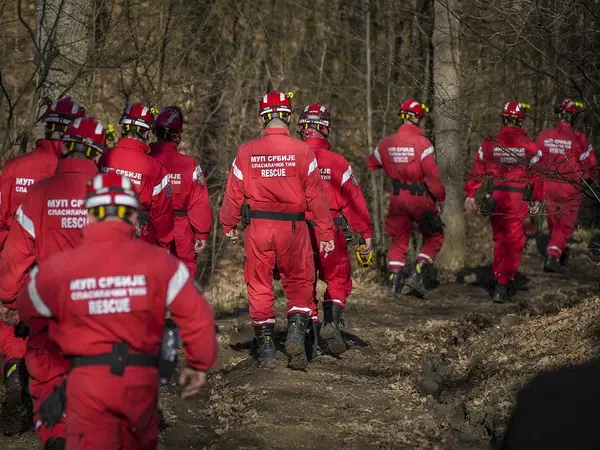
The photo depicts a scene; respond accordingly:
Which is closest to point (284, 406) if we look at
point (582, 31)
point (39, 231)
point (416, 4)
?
point (39, 231)

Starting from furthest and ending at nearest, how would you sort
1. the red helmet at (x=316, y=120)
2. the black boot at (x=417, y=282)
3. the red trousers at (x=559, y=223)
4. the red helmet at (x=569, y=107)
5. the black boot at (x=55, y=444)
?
the red trousers at (x=559, y=223)
the black boot at (x=417, y=282)
the red helmet at (x=569, y=107)
the red helmet at (x=316, y=120)
the black boot at (x=55, y=444)

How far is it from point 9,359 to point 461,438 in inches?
134

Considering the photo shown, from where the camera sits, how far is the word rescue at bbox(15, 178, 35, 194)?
754 centimetres

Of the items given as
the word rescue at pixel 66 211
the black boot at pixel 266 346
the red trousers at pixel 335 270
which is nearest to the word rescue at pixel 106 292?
the word rescue at pixel 66 211

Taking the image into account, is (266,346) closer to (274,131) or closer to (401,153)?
(274,131)

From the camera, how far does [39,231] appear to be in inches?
261

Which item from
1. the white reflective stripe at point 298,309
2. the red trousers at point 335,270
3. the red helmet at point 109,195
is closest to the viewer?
the red helmet at point 109,195

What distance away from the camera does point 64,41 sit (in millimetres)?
10953

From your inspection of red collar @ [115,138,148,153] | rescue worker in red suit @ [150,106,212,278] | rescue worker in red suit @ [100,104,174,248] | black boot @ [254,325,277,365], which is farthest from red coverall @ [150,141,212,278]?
black boot @ [254,325,277,365]

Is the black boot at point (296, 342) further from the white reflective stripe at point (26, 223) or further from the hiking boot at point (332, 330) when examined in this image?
the white reflective stripe at point (26, 223)

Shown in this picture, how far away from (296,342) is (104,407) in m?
4.17

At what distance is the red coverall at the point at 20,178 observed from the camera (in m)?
7.51

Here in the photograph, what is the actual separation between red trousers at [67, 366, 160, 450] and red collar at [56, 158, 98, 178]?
78.0 inches

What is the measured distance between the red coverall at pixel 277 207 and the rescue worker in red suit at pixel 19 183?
1.92 m
